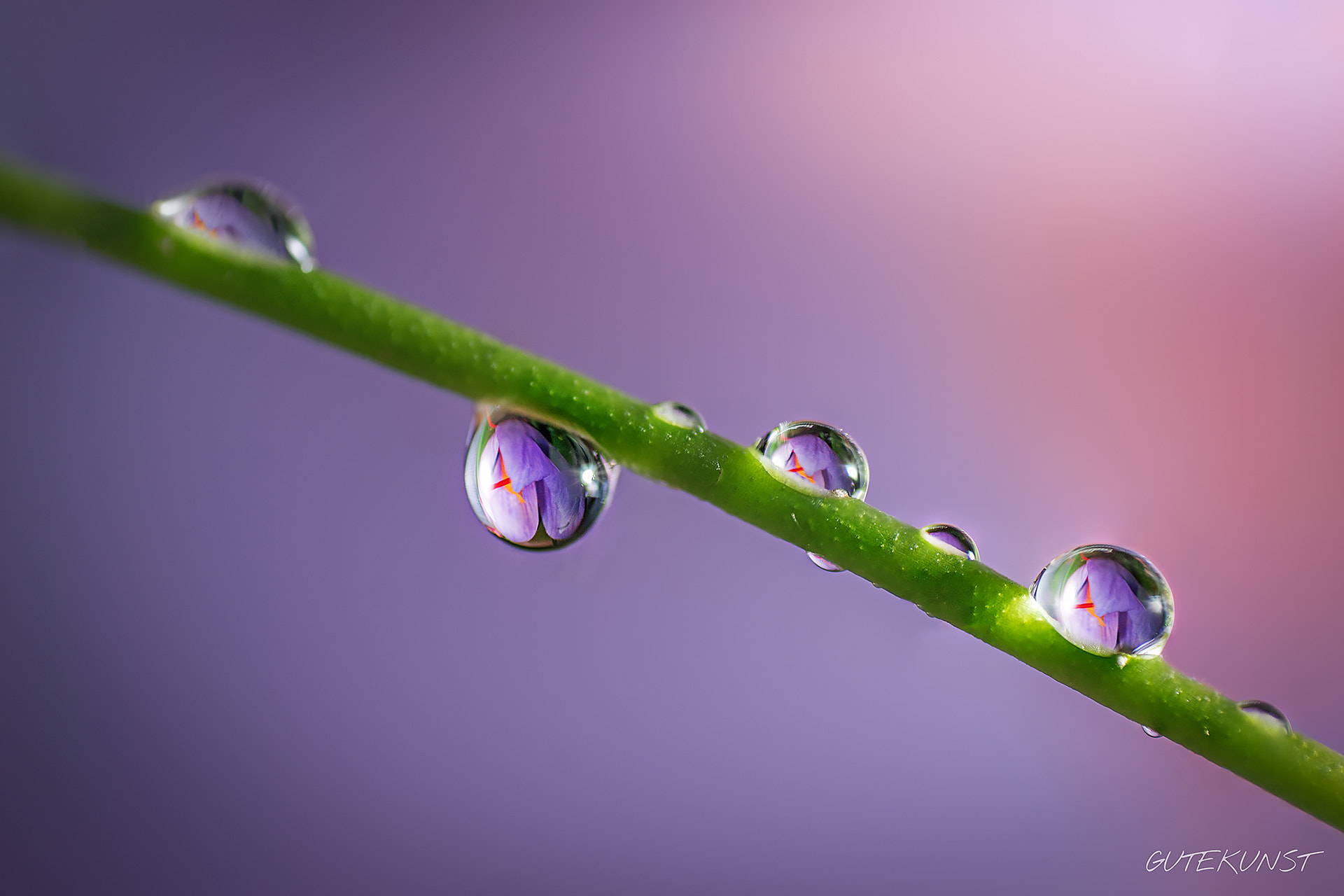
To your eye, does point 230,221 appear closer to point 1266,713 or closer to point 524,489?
point 524,489

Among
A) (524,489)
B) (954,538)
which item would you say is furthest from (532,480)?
(954,538)

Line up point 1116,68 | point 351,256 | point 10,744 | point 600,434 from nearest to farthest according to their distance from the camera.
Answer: point 600,434 < point 10,744 < point 1116,68 < point 351,256

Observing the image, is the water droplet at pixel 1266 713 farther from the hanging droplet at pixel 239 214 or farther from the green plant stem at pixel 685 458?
the hanging droplet at pixel 239 214

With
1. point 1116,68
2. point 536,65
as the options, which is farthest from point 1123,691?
point 536,65

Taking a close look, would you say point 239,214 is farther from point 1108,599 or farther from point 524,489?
point 1108,599

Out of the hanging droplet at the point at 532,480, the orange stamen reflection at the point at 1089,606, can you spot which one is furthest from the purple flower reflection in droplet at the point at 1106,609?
the hanging droplet at the point at 532,480

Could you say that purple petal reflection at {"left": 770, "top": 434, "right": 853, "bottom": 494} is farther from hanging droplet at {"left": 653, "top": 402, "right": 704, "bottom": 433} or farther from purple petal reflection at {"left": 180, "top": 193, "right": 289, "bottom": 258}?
purple petal reflection at {"left": 180, "top": 193, "right": 289, "bottom": 258}

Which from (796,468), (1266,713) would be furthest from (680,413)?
(1266,713)

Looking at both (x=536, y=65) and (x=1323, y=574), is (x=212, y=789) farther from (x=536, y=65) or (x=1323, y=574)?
(x=1323, y=574)
